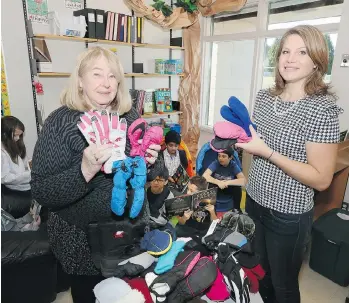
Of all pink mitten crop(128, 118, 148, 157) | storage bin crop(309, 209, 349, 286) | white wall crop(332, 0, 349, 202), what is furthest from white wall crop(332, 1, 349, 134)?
pink mitten crop(128, 118, 148, 157)

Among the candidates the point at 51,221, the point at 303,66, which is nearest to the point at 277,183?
the point at 303,66

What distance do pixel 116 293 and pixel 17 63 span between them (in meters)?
2.83

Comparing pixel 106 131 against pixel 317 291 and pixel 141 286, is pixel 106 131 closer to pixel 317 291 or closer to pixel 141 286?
Result: pixel 141 286

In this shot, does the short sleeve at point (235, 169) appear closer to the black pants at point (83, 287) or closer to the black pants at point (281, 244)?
the black pants at point (281, 244)

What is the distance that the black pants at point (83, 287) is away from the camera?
44.2 inches

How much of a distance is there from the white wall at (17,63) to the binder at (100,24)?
2.42 feet

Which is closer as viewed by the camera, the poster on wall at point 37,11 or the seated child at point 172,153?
the seated child at point 172,153

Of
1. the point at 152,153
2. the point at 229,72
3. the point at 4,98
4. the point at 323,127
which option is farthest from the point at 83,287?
the point at 229,72

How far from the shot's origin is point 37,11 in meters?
2.97

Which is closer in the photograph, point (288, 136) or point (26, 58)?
point (288, 136)

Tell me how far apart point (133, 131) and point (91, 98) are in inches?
7.8

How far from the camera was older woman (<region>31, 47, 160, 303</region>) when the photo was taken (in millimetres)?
955

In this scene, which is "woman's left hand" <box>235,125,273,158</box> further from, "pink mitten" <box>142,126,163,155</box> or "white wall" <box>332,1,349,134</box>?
"white wall" <box>332,1,349,134</box>

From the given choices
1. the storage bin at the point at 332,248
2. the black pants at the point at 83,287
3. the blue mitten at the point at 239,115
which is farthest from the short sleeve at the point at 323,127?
the storage bin at the point at 332,248
